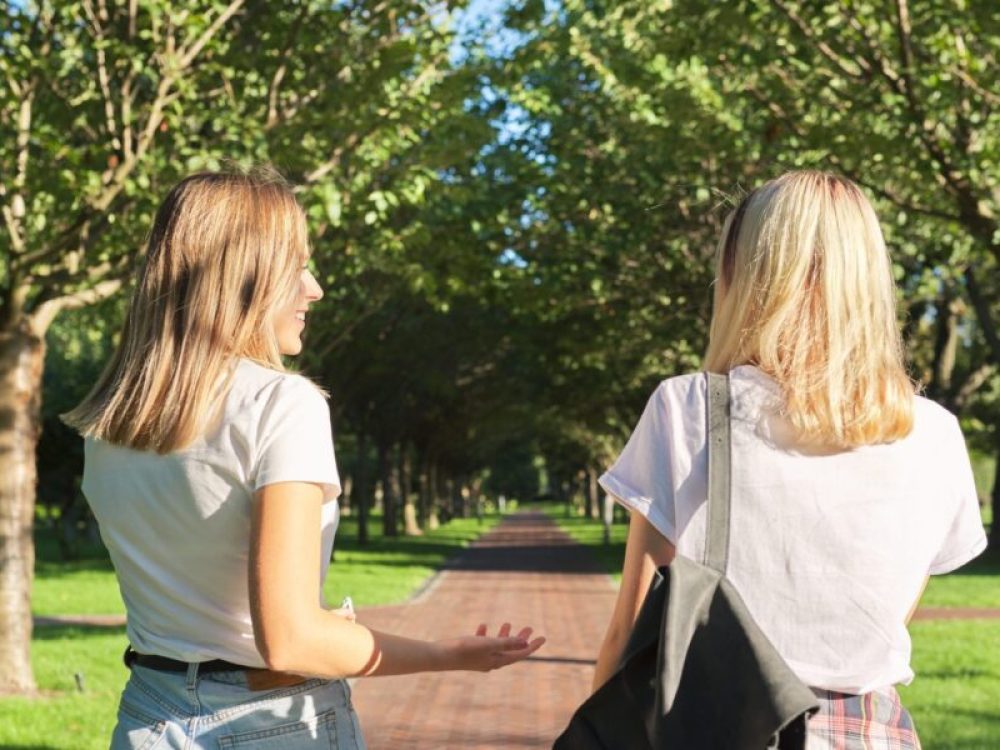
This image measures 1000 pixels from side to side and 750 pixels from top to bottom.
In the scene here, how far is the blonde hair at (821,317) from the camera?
2352 millimetres

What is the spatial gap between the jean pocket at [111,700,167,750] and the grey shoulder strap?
904 millimetres

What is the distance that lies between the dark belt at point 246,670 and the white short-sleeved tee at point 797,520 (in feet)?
1.94

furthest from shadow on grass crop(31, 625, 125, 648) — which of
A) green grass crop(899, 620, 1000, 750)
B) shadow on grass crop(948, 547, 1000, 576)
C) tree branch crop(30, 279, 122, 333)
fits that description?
shadow on grass crop(948, 547, 1000, 576)

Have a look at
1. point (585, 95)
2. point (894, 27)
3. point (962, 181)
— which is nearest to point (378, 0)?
point (894, 27)

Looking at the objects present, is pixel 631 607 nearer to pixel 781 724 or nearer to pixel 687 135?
pixel 781 724

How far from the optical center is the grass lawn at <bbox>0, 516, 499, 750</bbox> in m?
8.99

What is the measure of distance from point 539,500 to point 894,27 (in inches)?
5321

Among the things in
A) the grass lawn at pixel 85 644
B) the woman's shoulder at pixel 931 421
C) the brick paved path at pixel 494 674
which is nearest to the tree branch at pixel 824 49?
the brick paved path at pixel 494 674

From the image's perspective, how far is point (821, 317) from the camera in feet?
7.86

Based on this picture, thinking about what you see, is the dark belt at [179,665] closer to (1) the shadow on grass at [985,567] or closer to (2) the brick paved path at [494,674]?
(2) the brick paved path at [494,674]

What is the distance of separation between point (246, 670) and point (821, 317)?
1.07 meters

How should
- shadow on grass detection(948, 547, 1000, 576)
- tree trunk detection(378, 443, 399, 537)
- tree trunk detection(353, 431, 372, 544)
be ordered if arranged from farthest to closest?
tree trunk detection(378, 443, 399, 537)
tree trunk detection(353, 431, 372, 544)
shadow on grass detection(948, 547, 1000, 576)

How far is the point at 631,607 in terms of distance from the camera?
2.34m

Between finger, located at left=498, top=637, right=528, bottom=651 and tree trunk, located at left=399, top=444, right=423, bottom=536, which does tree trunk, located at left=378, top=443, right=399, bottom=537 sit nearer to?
tree trunk, located at left=399, top=444, right=423, bottom=536
